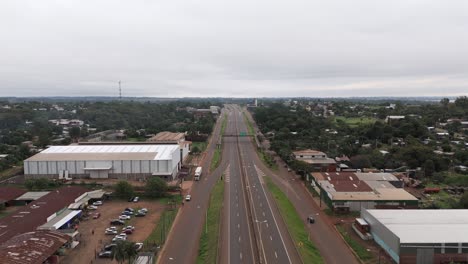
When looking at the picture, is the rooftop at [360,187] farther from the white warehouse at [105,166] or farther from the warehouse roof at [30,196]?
the warehouse roof at [30,196]

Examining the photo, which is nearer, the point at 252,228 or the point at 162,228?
the point at 252,228

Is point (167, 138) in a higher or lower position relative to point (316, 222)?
higher

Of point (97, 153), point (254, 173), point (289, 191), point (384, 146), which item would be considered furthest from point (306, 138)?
point (97, 153)

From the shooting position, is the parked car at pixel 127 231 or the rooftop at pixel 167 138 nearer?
Answer: the parked car at pixel 127 231

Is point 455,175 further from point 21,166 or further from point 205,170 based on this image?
point 21,166

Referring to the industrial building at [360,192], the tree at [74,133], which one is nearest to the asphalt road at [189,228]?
the industrial building at [360,192]

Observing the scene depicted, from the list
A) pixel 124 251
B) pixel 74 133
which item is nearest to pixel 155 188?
pixel 124 251

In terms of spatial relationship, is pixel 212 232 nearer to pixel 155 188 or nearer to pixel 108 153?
pixel 155 188

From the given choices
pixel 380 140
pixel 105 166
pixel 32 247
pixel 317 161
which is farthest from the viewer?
pixel 380 140
